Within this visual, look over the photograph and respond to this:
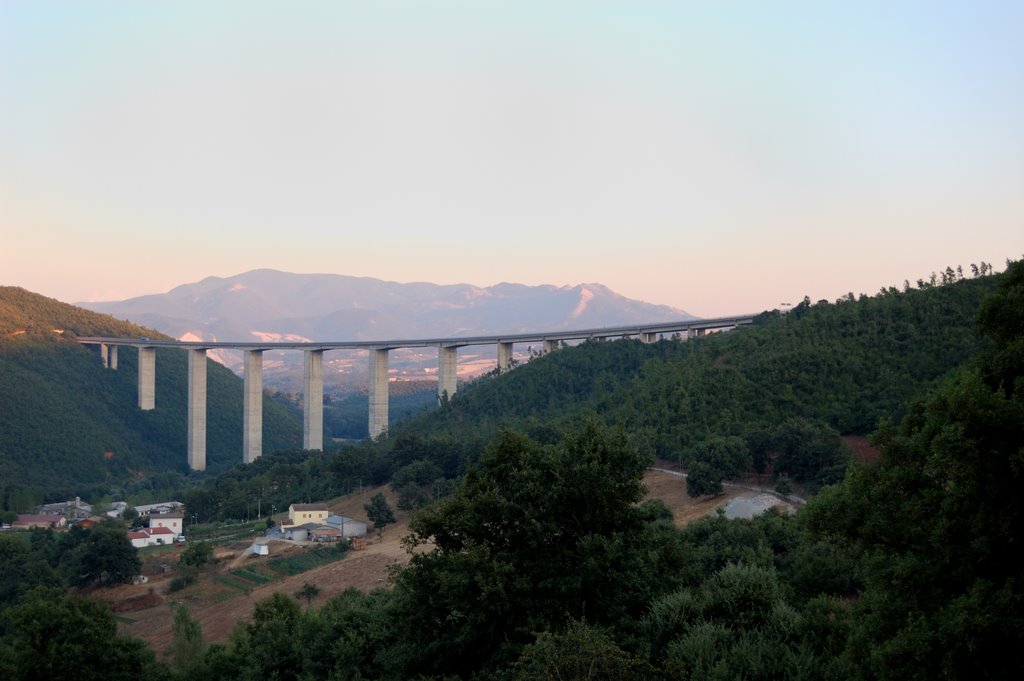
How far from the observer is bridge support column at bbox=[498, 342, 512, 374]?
67.7 meters

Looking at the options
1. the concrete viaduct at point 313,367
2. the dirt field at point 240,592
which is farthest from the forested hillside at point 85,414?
the dirt field at point 240,592

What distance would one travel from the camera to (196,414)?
73875mm

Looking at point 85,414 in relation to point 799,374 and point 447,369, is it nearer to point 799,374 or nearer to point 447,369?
point 447,369

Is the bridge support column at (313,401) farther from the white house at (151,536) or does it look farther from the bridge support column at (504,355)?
the white house at (151,536)

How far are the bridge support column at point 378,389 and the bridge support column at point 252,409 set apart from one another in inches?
355

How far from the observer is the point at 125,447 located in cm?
7219

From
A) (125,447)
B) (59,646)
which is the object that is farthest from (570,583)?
(125,447)

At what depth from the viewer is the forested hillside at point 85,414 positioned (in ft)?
208

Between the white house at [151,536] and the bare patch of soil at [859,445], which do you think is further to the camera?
the white house at [151,536]

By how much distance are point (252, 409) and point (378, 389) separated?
10273mm

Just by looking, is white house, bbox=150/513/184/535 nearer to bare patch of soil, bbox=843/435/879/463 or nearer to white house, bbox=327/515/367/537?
white house, bbox=327/515/367/537

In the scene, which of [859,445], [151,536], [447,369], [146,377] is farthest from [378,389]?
[859,445]

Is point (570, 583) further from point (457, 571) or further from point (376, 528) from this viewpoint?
point (376, 528)

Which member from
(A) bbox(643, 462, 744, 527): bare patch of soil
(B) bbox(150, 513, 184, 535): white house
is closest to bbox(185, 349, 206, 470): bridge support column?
(B) bbox(150, 513, 184, 535): white house
